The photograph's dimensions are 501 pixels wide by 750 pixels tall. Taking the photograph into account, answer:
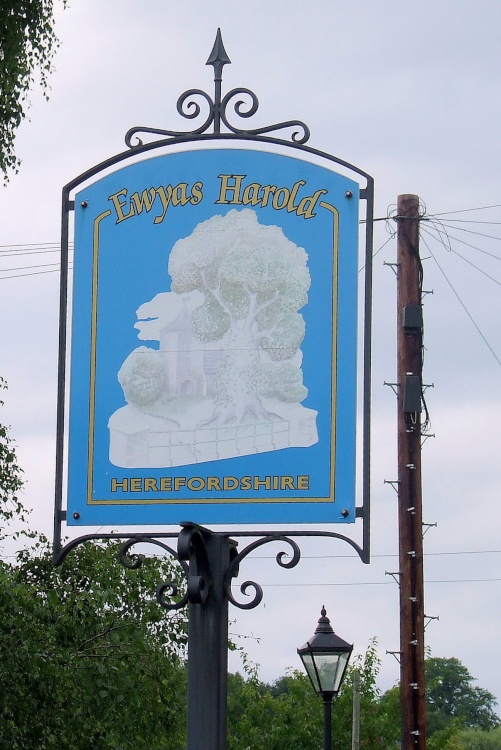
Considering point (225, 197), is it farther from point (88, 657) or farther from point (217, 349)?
point (88, 657)

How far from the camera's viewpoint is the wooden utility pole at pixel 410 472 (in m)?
15.0

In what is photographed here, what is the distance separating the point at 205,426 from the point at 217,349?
0.33 meters

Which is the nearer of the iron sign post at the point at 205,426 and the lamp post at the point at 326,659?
the iron sign post at the point at 205,426

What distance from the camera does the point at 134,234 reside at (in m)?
6.02

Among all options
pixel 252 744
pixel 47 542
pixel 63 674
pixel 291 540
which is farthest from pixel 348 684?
pixel 291 540

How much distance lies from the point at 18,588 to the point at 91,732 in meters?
2.28

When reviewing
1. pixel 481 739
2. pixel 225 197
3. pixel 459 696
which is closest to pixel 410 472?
pixel 225 197

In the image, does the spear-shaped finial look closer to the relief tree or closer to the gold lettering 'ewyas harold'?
the gold lettering 'ewyas harold'

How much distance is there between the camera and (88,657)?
15.0 m

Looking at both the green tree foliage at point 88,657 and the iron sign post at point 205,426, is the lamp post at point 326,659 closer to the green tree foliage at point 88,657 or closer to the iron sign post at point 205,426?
the green tree foliage at point 88,657

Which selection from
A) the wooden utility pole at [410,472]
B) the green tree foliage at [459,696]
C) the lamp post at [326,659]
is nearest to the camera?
the lamp post at [326,659]

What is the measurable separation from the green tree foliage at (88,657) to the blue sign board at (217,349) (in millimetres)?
8225

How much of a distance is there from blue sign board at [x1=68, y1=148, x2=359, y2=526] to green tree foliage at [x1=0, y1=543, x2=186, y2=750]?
822 cm

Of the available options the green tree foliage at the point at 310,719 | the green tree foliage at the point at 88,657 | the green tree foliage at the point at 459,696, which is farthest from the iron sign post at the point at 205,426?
the green tree foliage at the point at 459,696
